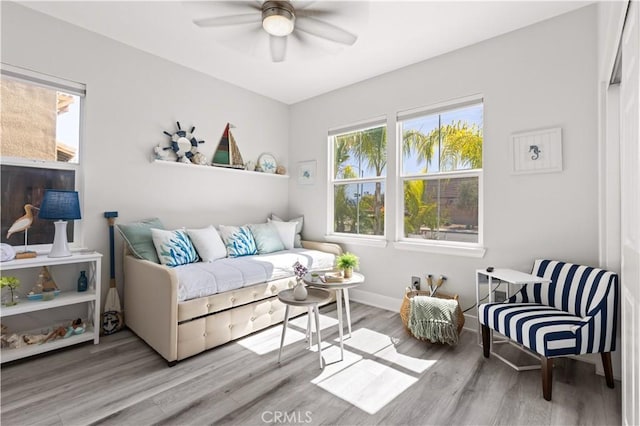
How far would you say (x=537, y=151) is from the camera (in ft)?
8.20

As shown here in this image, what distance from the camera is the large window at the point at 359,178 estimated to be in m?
3.62

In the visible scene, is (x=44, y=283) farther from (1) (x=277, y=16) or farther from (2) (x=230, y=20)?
(1) (x=277, y=16)

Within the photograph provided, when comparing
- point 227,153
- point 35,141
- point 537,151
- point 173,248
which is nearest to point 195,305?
point 173,248

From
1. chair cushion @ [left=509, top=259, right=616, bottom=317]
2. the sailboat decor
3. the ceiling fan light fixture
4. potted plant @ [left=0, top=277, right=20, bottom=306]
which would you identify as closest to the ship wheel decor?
the sailboat decor

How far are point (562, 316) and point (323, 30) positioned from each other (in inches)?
95.6

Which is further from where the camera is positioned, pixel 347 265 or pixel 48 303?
pixel 347 265

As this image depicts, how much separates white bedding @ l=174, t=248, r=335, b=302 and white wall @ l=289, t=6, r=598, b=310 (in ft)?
3.40

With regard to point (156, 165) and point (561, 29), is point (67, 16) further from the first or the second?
point (561, 29)

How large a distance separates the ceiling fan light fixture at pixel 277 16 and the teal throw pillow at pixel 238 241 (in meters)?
2.11

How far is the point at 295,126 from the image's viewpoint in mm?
4469

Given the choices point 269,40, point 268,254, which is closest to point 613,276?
point 269,40

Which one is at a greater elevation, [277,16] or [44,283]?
[277,16]

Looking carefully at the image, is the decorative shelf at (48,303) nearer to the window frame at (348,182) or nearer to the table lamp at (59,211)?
the table lamp at (59,211)

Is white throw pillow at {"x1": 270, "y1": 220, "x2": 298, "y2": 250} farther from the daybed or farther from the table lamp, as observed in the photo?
the table lamp
